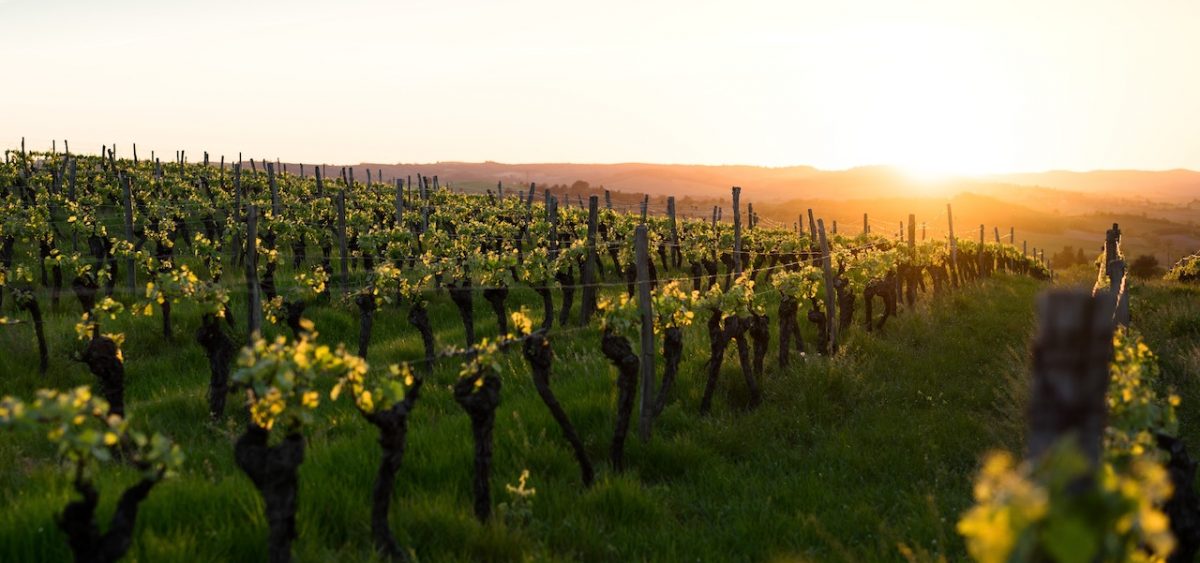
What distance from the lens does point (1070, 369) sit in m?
2.81

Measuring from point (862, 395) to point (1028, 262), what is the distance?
42772 mm

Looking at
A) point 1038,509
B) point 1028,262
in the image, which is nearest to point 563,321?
point 1038,509

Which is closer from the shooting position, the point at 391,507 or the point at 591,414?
the point at 391,507

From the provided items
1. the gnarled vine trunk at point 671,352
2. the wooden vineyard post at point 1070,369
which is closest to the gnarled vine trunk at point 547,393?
the gnarled vine trunk at point 671,352

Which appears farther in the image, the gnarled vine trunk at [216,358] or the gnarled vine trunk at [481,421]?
the gnarled vine trunk at [216,358]

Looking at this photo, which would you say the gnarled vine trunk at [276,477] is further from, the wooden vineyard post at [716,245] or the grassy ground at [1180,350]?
the wooden vineyard post at [716,245]

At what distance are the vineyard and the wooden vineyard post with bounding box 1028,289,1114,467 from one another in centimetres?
11

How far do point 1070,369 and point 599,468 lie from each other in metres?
7.74

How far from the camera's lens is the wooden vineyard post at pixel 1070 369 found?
276 centimetres

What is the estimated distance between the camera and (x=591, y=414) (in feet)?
37.8

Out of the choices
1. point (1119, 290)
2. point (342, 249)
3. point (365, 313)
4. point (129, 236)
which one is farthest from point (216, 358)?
point (1119, 290)

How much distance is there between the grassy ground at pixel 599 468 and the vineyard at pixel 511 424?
0.04 meters

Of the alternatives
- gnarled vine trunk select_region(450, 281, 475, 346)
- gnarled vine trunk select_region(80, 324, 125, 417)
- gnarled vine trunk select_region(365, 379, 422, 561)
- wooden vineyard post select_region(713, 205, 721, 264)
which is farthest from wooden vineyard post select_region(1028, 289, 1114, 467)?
wooden vineyard post select_region(713, 205, 721, 264)

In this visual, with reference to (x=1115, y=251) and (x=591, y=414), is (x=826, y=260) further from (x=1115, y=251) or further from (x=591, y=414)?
(x=591, y=414)
